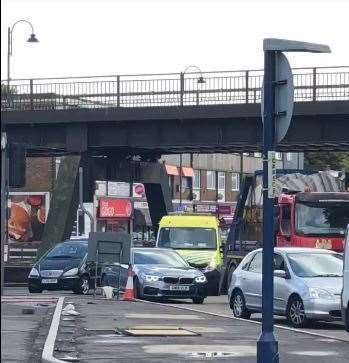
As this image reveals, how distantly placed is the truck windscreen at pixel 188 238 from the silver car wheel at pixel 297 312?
57.4 feet

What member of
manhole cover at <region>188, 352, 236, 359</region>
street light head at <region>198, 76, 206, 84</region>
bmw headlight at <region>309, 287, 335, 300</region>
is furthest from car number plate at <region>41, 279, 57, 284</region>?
manhole cover at <region>188, 352, 236, 359</region>

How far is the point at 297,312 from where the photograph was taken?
23641mm

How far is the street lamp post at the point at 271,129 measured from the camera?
13.7 m

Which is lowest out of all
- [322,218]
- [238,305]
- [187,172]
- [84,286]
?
[84,286]

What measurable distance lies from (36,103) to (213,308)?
2118cm

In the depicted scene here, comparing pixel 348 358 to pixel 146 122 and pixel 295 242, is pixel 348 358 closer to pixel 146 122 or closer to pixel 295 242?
pixel 295 242

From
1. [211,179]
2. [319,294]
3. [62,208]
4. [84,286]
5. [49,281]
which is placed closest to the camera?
[319,294]

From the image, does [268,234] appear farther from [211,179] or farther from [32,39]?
[211,179]

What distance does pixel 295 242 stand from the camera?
115 feet

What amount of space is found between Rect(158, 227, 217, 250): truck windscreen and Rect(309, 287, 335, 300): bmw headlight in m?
17.9

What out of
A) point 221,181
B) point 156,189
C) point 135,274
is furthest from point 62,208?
point 221,181

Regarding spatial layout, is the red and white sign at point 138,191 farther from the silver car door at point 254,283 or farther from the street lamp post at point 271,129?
the street lamp post at point 271,129

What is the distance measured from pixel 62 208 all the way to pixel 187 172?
4037cm

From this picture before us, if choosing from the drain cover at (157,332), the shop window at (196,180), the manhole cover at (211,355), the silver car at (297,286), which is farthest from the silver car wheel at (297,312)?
the shop window at (196,180)
